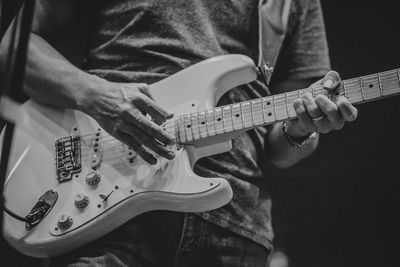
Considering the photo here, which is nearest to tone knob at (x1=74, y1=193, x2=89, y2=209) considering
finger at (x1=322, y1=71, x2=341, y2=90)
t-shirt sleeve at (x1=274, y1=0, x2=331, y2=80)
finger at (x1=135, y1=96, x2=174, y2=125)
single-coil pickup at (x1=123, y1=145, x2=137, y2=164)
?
single-coil pickup at (x1=123, y1=145, x2=137, y2=164)

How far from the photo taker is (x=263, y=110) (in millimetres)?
1250

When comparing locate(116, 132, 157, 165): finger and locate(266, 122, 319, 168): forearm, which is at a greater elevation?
locate(116, 132, 157, 165): finger

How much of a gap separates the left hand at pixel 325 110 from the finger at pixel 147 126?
0.95 ft

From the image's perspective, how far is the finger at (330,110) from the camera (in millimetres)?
1171

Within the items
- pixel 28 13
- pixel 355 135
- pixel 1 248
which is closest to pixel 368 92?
pixel 355 135

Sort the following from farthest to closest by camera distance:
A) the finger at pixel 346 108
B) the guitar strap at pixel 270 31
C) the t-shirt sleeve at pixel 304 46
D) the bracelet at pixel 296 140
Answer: the t-shirt sleeve at pixel 304 46 < the guitar strap at pixel 270 31 < the bracelet at pixel 296 140 < the finger at pixel 346 108

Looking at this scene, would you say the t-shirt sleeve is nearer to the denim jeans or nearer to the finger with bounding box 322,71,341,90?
the finger with bounding box 322,71,341,90

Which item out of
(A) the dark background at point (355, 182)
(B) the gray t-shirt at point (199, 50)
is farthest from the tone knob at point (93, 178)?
(A) the dark background at point (355, 182)

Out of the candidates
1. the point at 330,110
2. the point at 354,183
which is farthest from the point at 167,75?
the point at 354,183

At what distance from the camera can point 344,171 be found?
1.61 meters

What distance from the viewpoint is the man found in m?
1.21

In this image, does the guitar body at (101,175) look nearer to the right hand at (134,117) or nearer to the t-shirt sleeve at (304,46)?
the right hand at (134,117)

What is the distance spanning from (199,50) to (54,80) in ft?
1.21

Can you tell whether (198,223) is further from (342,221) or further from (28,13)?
(28,13)
